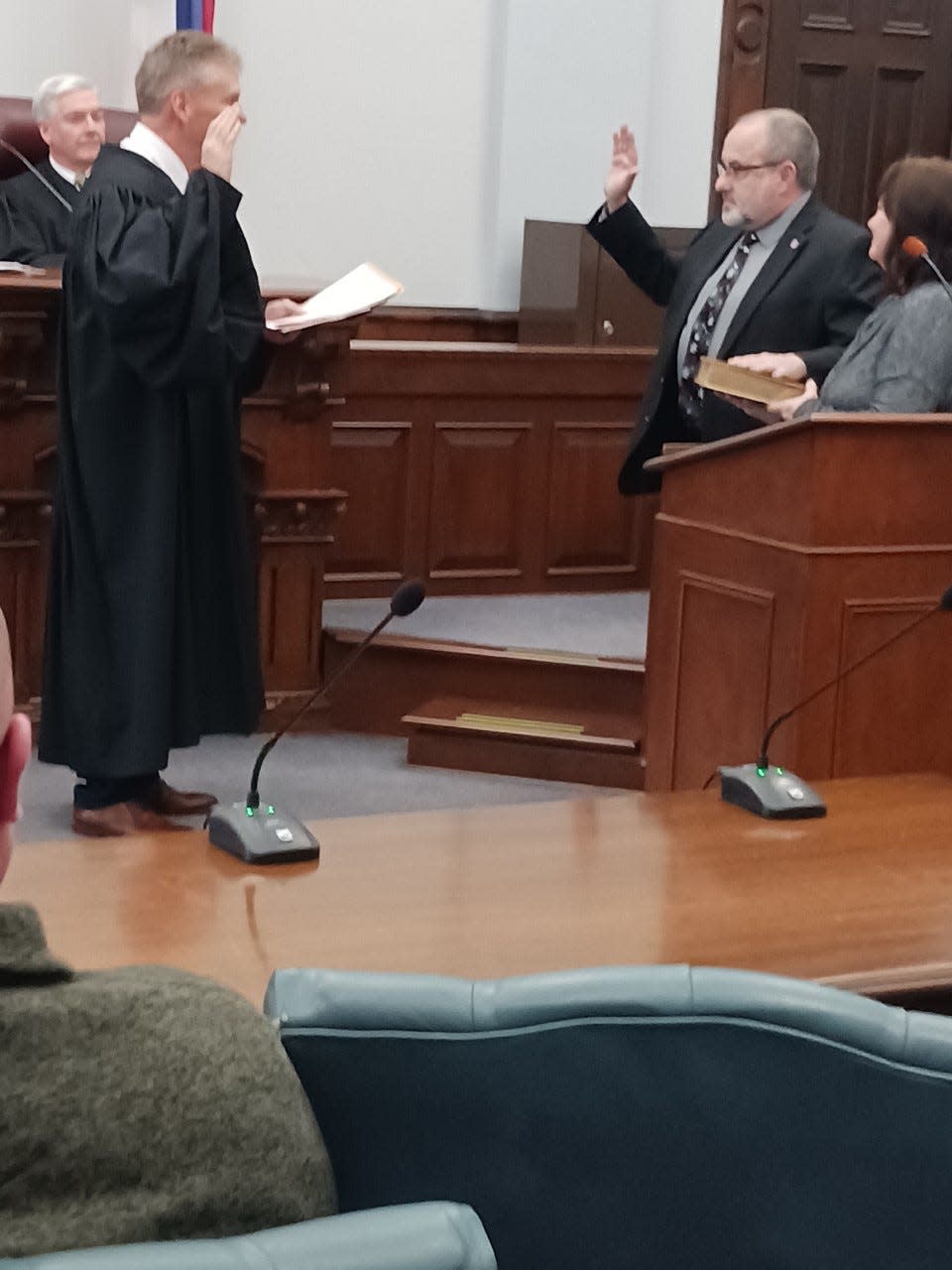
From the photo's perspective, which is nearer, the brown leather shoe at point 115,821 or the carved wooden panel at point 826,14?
the brown leather shoe at point 115,821

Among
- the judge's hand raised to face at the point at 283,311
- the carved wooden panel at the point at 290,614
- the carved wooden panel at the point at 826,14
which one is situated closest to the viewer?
the judge's hand raised to face at the point at 283,311

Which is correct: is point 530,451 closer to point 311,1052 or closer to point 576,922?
point 576,922

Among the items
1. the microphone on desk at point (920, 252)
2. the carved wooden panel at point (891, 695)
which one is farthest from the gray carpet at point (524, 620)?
the microphone on desk at point (920, 252)

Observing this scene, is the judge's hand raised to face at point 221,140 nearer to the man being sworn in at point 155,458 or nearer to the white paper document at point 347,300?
the man being sworn in at point 155,458

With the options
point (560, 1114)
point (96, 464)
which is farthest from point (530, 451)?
point (560, 1114)

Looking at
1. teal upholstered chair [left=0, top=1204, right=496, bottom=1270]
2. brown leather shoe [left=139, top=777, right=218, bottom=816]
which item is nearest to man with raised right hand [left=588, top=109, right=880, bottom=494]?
brown leather shoe [left=139, top=777, right=218, bottom=816]

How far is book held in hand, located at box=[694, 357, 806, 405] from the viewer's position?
4598 millimetres

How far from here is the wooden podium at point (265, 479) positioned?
17.8 ft

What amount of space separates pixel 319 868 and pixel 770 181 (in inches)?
128

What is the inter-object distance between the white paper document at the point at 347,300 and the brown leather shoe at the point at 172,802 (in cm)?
121

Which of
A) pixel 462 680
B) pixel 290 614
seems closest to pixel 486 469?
pixel 462 680

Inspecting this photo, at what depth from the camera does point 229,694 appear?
16.4 ft

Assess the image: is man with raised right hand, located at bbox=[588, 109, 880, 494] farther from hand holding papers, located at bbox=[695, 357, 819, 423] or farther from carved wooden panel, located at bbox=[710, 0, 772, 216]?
carved wooden panel, located at bbox=[710, 0, 772, 216]

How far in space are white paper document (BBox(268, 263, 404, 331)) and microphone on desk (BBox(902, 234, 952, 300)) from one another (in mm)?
1267
